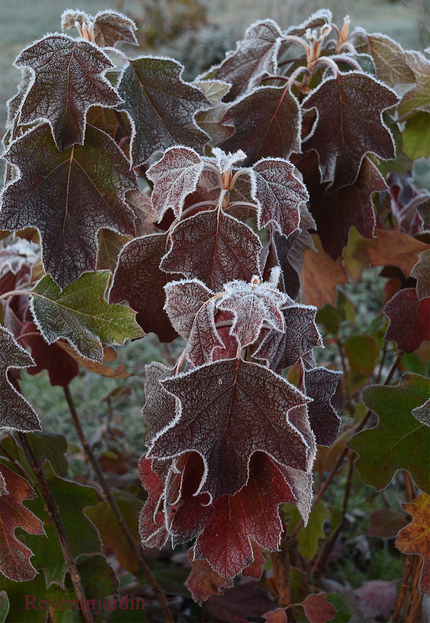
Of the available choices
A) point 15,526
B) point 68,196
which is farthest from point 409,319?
point 15,526

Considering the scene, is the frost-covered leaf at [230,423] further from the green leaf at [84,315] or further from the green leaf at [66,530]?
the green leaf at [66,530]

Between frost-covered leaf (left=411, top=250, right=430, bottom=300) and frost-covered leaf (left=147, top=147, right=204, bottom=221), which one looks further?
frost-covered leaf (left=411, top=250, right=430, bottom=300)

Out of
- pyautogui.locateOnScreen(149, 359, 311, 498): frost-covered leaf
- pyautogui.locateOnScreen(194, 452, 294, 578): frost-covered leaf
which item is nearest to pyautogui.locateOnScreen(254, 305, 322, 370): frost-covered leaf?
pyautogui.locateOnScreen(149, 359, 311, 498): frost-covered leaf

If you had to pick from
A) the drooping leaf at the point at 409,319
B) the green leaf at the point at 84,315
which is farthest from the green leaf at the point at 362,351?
the green leaf at the point at 84,315

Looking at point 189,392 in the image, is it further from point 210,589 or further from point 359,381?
point 359,381

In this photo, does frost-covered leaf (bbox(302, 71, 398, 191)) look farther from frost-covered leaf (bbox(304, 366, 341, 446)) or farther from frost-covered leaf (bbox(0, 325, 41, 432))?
frost-covered leaf (bbox(0, 325, 41, 432))

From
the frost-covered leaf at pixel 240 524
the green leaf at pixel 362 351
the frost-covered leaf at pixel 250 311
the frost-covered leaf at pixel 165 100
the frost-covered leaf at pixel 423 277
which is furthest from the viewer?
the green leaf at pixel 362 351
